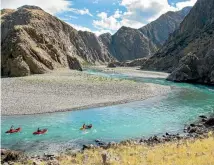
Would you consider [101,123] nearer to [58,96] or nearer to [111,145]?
[111,145]

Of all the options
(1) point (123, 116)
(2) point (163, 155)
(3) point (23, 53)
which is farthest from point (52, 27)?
(2) point (163, 155)

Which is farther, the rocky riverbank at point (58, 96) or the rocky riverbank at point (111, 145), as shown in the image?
the rocky riverbank at point (58, 96)

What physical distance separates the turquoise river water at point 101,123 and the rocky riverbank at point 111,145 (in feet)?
5.82

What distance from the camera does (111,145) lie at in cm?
2622

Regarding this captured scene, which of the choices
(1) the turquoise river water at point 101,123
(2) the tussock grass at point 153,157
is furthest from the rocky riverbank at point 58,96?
(2) the tussock grass at point 153,157

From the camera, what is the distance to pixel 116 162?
18.2 meters

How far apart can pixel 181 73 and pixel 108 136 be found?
7176 centimetres

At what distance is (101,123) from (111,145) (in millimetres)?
10350

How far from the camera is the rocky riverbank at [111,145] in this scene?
69.7 ft

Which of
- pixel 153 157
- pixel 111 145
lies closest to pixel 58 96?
pixel 111 145

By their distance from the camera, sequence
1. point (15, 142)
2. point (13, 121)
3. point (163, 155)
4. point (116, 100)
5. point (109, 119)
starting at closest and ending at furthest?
point (163, 155) < point (15, 142) < point (13, 121) < point (109, 119) < point (116, 100)

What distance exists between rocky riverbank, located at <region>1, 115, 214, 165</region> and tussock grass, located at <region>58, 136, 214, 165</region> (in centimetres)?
30

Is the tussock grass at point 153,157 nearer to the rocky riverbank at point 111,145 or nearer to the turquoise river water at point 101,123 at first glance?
the rocky riverbank at point 111,145

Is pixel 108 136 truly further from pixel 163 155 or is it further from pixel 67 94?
pixel 67 94
